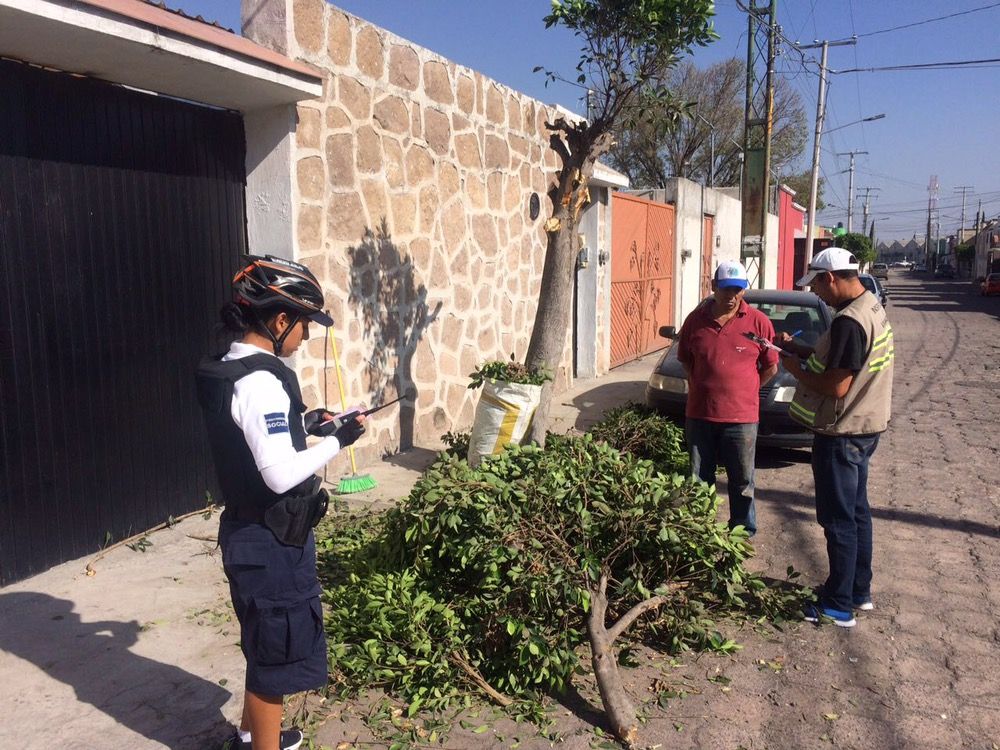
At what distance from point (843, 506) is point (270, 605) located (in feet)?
9.70

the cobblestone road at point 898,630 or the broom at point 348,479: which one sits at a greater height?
the broom at point 348,479

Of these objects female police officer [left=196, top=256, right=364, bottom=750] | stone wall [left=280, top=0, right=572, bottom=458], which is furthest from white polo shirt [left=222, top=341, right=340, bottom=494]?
stone wall [left=280, top=0, right=572, bottom=458]

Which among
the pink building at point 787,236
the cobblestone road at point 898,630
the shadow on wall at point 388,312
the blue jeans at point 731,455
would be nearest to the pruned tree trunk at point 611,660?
the cobblestone road at point 898,630

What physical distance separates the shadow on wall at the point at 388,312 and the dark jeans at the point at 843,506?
151 inches

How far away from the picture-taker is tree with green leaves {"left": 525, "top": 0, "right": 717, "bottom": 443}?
21.8 feet

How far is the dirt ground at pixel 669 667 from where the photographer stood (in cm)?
335

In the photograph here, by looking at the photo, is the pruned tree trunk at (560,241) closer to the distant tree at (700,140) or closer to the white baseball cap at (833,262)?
the white baseball cap at (833,262)

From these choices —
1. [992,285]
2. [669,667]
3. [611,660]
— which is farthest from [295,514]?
[992,285]

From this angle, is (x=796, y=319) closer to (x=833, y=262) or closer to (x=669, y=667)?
(x=833, y=262)

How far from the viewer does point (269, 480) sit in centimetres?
259

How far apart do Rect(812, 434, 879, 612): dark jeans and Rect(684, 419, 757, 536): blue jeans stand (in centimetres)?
81

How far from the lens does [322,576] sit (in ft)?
15.5

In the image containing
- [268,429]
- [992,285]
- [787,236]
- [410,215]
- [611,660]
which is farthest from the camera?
[992,285]

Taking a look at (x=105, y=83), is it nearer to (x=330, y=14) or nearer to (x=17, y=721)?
(x=330, y=14)
